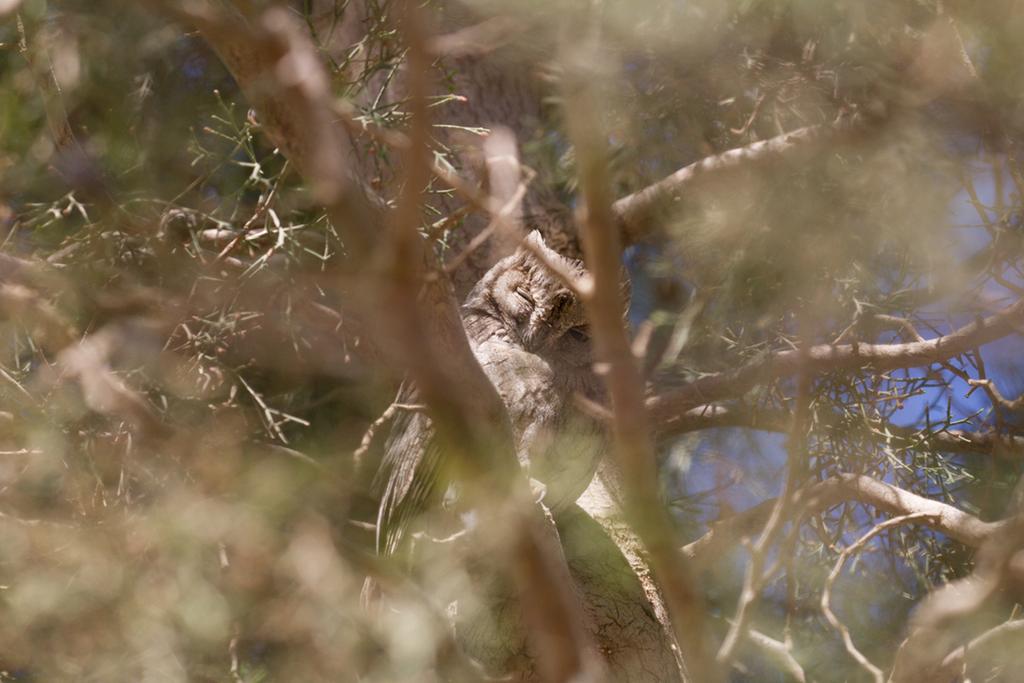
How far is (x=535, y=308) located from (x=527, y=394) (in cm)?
28

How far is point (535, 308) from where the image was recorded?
2.39 metres

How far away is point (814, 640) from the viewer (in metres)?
2.86

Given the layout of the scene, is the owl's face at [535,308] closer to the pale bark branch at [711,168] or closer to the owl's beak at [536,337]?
the owl's beak at [536,337]

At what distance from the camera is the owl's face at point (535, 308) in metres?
2.37

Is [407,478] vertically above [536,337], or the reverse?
[536,337]

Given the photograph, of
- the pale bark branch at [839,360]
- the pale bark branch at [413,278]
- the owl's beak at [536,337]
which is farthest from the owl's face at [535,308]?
the pale bark branch at [413,278]

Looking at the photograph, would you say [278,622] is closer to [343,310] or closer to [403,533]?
[403,533]

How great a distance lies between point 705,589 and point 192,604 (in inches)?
68.6

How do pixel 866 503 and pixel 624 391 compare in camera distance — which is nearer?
pixel 624 391

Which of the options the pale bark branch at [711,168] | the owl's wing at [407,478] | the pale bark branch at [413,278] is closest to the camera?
the pale bark branch at [413,278]

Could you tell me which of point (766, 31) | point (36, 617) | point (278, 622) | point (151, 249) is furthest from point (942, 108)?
point (36, 617)

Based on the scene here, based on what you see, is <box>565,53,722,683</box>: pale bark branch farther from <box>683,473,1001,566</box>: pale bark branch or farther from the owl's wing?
the owl's wing

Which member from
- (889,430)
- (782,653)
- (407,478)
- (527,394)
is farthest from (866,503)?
(407,478)

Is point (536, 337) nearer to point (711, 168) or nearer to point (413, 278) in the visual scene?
point (711, 168)
